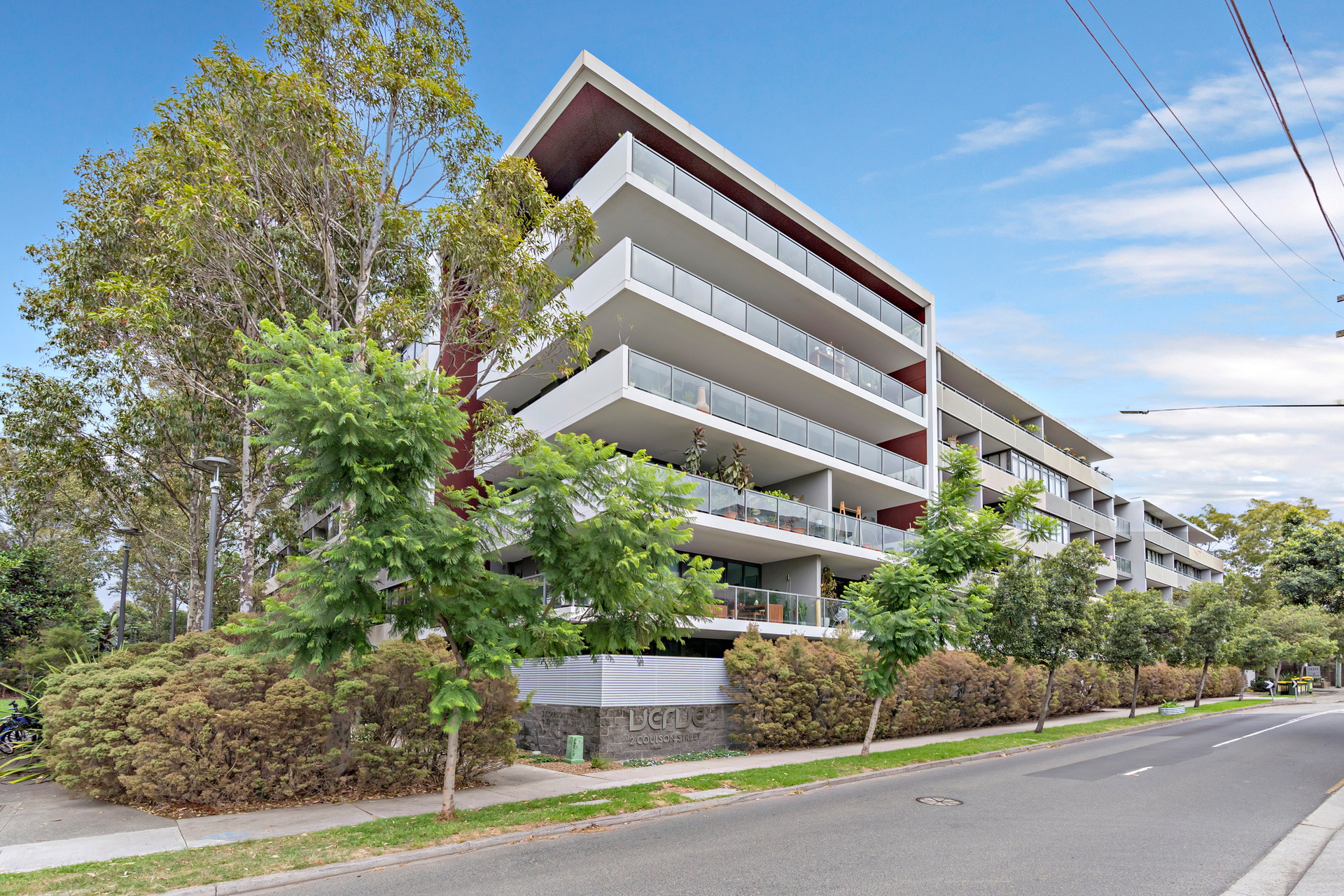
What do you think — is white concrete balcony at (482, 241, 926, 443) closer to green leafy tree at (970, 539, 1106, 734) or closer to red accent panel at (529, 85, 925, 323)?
red accent panel at (529, 85, 925, 323)

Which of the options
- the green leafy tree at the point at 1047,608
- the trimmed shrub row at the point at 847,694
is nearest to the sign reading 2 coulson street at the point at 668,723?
the trimmed shrub row at the point at 847,694

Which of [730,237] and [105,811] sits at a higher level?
[730,237]

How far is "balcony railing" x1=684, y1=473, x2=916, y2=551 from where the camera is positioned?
68.5ft

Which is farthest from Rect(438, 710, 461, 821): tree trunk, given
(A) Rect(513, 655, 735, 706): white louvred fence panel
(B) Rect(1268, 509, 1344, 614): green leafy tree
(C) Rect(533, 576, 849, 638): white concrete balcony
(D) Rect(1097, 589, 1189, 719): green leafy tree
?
(B) Rect(1268, 509, 1344, 614): green leafy tree

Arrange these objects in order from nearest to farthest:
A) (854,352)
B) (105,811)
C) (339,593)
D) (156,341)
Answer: (339,593)
(105,811)
(156,341)
(854,352)

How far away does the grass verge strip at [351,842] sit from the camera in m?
7.71

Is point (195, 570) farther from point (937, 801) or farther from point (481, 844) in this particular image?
point (937, 801)

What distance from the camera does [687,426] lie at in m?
21.5

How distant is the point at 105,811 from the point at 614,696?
868 centimetres

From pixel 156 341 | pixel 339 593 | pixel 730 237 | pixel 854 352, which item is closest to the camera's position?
pixel 339 593

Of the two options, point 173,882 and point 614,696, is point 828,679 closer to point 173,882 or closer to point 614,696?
point 614,696

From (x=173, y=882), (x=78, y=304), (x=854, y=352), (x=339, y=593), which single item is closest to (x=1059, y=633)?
(x=854, y=352)

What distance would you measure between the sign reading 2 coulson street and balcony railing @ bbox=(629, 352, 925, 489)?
24.7 ft

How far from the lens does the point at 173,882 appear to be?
7.73 metres
